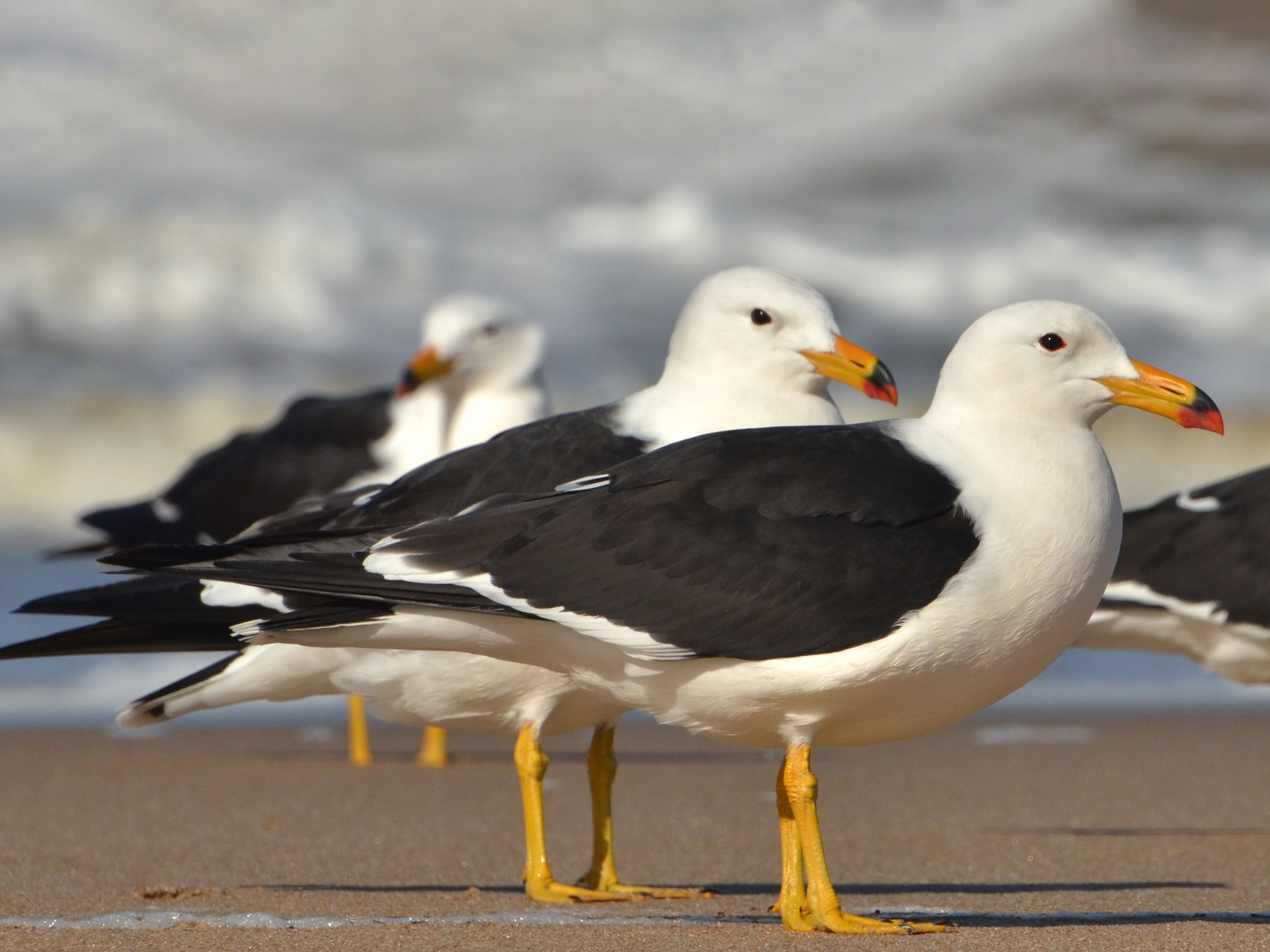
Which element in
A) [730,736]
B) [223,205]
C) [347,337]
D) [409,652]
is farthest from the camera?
[223,205]

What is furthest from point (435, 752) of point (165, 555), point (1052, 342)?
point (1052, 342)

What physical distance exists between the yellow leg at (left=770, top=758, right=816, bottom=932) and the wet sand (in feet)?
0.31

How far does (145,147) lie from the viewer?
65.6ft

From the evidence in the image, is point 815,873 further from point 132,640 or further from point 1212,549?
point 1212,549

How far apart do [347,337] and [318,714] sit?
8598 mm

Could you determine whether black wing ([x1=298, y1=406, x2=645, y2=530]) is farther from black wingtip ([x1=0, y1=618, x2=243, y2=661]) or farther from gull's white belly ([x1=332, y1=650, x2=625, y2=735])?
black wingtip ([x1=0, y1=618, x2=243, y2=661])

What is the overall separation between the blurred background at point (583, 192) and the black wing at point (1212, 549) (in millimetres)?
9282

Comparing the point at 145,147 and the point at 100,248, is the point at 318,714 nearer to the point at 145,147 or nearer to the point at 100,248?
the point at 100,248

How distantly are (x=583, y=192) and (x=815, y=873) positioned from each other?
17.6m

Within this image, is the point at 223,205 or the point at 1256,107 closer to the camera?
the point at 223,205

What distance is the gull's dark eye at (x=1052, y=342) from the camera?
150 inches

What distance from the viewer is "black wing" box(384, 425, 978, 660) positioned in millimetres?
3463

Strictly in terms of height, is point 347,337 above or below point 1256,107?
below

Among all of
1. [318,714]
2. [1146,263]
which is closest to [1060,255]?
[1146,263]
